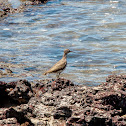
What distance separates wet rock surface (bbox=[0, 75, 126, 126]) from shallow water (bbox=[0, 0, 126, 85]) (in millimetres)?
4164

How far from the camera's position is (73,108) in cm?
515

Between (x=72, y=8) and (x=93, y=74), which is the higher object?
(x=72, y=8)

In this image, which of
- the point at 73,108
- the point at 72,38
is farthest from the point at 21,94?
the point at 72,38

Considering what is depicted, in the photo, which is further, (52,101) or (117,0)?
(117,0)

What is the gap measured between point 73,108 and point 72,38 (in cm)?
1180

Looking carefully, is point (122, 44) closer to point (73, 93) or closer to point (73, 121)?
point (73, 93)

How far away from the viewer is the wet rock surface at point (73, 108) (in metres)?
Result: 4.69

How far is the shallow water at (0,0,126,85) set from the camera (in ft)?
38.7

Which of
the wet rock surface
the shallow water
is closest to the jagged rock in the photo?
the wet rock surface

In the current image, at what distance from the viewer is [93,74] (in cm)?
1109

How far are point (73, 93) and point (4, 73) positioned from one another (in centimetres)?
479

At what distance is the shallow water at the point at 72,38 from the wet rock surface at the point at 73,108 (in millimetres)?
4164

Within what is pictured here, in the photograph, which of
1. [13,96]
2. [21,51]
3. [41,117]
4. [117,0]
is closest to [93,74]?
[21,51]

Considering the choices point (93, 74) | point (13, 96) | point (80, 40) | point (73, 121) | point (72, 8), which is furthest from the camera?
point (72, 8)
